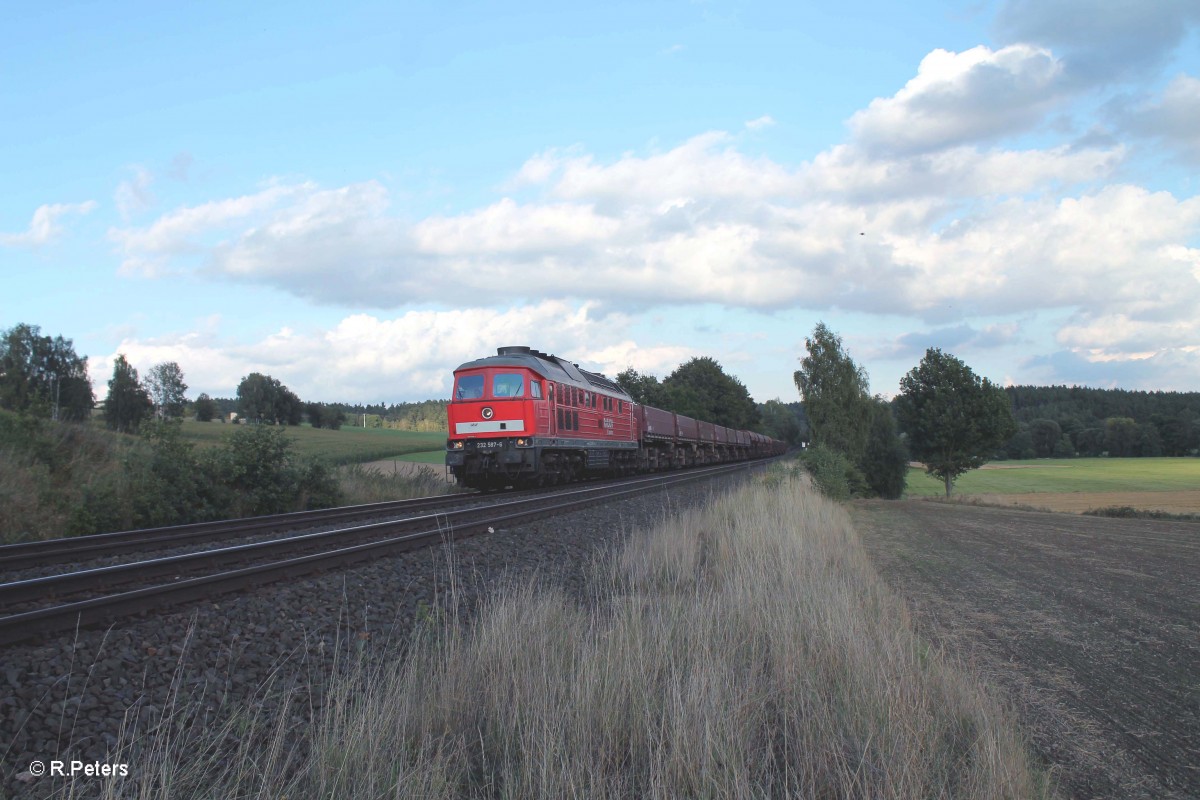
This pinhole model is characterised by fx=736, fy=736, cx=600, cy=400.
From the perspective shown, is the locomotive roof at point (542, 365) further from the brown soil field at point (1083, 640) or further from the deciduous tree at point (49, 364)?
the deciduous tree at point (49, 364)

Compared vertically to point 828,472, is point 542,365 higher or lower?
higher

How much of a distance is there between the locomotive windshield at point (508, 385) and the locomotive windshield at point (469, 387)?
1.59 ft

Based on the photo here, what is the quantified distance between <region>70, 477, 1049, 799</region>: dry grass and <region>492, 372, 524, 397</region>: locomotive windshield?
14342 mm

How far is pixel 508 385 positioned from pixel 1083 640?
15.4m

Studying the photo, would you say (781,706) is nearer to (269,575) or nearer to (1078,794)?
(1078,794)

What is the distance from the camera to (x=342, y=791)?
3.06m

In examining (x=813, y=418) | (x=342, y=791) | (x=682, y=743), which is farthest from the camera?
(x=813, y=418)

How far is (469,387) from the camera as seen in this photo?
20.9 meters

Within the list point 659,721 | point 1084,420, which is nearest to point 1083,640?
point 659,721

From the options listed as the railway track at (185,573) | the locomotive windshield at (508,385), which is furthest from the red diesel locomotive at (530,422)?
the railway track at (185,573)

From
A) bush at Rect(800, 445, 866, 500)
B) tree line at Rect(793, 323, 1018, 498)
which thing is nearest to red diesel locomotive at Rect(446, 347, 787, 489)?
bush at Rect(800, 445, 866, 500)

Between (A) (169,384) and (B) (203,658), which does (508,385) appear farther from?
(A) (169,384)

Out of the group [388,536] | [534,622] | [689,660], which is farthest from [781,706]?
[388,536]

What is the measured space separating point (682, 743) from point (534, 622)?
78.8 inches
